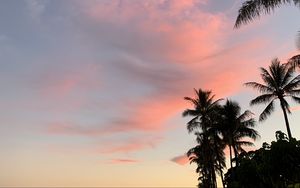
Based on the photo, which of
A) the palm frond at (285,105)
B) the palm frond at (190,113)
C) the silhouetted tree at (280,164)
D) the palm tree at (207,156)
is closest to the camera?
the silhouetted tree at (280,164)

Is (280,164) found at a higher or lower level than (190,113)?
lower

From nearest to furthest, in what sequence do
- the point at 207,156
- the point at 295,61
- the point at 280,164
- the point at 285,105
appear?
the point at 295,61 < the point at 280,164 < the point at 285,105 < the point at 207,156

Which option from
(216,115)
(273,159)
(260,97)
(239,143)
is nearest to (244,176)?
(273,159)

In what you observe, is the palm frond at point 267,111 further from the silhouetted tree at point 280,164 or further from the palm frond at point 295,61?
the palm frond at point 295,61

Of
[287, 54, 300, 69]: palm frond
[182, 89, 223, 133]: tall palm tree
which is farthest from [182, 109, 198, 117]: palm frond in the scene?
[287, 54, 300, 69]: palm frond

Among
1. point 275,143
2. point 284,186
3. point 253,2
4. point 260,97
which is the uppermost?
point 260,97

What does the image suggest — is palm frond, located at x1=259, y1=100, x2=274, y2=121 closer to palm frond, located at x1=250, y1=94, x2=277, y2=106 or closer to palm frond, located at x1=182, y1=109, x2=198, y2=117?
palm frond, located at x1=250, y1=94, x2=277, y2=106

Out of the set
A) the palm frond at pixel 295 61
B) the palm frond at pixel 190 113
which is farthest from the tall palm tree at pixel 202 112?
the palm frond at pixel 295 61

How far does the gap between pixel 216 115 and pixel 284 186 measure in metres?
26.6

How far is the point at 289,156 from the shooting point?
108 ft

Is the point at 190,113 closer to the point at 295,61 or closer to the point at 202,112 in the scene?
the point at 202,112

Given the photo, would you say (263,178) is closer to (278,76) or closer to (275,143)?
(275,143)

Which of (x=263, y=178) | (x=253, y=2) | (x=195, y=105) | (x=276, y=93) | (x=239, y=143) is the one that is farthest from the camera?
(x=239, y=143)

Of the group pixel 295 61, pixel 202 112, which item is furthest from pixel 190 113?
pixel 295 61
